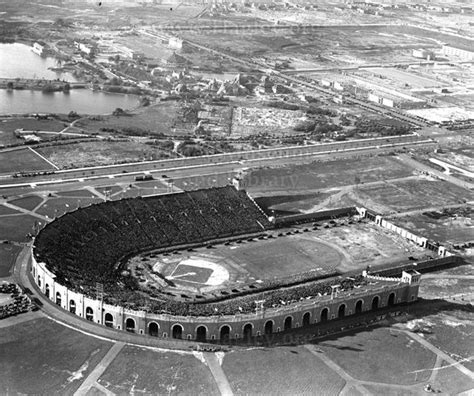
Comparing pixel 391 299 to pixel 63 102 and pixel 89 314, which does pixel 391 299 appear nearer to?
pixel 89 314

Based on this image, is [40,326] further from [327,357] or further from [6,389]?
[327,357]

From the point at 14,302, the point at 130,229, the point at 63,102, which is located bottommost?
the point at 14,302

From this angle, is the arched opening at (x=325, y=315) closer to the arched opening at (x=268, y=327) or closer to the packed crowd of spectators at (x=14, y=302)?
the arched opening at (x=268, y=327)

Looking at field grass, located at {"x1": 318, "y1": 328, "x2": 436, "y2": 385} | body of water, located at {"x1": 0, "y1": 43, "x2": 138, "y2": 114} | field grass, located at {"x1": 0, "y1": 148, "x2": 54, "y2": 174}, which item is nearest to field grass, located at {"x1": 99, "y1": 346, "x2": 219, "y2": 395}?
field grass, located at {"x1": 318, "y1": 328, "x2": 436, "y2": 385}

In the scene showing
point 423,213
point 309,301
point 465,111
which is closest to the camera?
point 309,301

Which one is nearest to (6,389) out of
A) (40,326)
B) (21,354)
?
(21,354)

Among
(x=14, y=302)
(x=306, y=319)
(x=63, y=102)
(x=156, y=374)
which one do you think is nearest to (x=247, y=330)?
(x=306, y=319)
